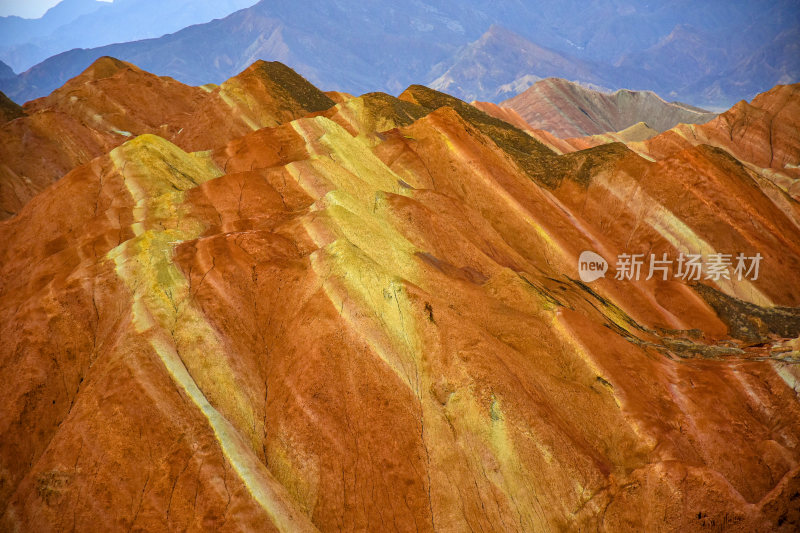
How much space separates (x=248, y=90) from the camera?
54.1 metres

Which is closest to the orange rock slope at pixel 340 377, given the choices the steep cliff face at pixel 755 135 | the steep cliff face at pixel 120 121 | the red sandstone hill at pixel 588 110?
the steep cliff face at pixel 120 121

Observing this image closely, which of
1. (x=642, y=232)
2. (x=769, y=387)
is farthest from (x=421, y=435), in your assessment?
(x=642, y=232)

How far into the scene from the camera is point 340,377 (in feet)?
61.2

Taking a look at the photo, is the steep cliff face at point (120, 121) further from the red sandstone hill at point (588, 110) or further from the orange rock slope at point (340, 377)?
the red sandstone hill at point (588, 110)

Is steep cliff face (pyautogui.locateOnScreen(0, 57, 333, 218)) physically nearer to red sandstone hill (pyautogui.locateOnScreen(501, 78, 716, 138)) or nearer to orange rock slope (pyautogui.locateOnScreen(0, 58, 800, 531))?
orange rock slope (pyautogui.locateOnScreen(0, 58, 800, 531))

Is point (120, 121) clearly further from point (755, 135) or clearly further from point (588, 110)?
point (588, 110)

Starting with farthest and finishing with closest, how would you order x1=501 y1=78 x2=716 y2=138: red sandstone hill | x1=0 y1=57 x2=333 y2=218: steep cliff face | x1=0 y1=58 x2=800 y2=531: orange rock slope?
x1=501 y1=78 x2=716 y2=138: red sandstone hill
x1=0 y1=57 x2=333 y2=218: steep cliff face
x1=0 y1=58 x2=800 y2=531: orange rock slope

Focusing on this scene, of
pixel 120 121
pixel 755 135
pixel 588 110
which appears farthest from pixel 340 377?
pixel 588 110

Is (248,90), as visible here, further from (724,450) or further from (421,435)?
(724,450)

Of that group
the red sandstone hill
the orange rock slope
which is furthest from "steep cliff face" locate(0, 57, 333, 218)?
the red sandstone hill

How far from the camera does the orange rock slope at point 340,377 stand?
16141mm

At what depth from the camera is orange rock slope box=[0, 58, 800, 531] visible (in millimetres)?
16141

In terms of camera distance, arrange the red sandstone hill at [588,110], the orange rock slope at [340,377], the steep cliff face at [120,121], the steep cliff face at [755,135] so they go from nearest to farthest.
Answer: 1. the orange rock slope at [340,377]
2. the steep cliff face at [120,121]
3. the steep cliff face at [755,135]
4. the red sandstone hill at [588,110]

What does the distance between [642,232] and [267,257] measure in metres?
28.9
